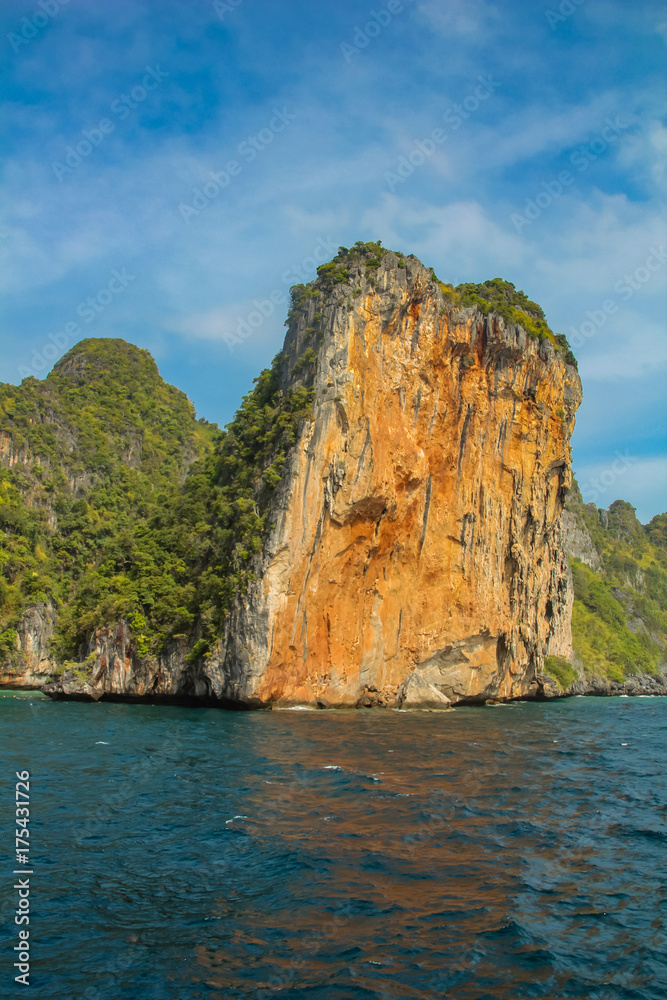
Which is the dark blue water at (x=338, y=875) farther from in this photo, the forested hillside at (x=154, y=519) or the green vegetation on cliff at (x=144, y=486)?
the forested hillside at (x=154, y=519)

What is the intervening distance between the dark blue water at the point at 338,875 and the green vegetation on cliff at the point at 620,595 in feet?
217

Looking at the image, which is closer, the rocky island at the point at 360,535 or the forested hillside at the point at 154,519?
the rocky island at the point at 360,535

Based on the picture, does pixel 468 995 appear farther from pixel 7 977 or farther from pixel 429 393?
pixel 429 393

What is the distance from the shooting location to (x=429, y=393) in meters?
41.5

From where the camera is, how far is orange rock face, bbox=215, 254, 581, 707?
34938 mm

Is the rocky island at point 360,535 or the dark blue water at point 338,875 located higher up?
the rocky island at point 360,535

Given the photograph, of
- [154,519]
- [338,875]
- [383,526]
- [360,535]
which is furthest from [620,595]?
[338,875]

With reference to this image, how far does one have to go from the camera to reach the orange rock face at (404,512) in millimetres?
34938

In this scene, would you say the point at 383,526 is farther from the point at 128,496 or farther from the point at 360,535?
the point at 128,496

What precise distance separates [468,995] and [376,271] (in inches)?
1475

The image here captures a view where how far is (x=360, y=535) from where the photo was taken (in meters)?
38.0

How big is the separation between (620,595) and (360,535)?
3066 inches

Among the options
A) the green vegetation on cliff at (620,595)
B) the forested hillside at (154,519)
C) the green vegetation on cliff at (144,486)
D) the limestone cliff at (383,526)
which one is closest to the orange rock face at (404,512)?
the limestone cliff at (383,526)

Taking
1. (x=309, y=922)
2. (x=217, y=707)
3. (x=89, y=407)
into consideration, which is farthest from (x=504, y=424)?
(x=89, y=407)
